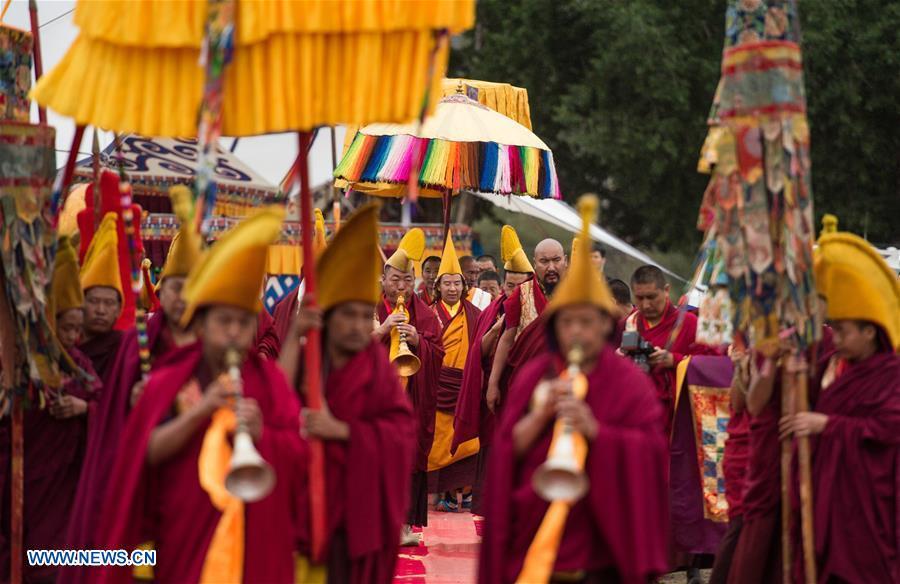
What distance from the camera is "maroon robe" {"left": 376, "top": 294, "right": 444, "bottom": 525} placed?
1055cm

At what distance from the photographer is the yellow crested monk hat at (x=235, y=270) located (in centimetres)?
488

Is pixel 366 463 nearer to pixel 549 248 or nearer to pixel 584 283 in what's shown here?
pixel 584 283

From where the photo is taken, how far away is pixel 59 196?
634cm

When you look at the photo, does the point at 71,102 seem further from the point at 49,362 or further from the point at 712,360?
the point at 712,360

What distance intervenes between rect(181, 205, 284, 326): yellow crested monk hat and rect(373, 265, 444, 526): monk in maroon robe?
522 cm

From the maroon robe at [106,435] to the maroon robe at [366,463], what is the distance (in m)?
0.93

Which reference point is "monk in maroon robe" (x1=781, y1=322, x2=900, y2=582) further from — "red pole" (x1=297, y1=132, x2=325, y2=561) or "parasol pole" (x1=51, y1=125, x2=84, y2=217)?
"parasol pole" (x1=51, y1=125, x2=84, y2=217)

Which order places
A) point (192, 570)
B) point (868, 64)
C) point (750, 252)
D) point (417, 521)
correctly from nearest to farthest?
point (192, 570), point (750, 252), point (417, 521), point (868, 64)

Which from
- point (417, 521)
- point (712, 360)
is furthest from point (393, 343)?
point (712, 360)

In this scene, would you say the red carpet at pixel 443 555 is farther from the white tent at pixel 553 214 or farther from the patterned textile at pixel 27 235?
the white tent at pixel 553 214

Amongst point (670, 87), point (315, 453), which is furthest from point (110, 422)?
point (670, 87)

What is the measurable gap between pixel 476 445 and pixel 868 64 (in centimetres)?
823

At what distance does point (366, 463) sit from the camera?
5.32 meters

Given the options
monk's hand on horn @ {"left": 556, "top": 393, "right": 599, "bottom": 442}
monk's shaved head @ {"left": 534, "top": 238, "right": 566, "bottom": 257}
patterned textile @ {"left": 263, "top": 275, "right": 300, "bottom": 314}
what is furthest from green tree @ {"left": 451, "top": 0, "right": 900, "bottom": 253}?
monk's hand on horn @ {"left": 556, "top": 393, "right": 599, "bottom": 442}
